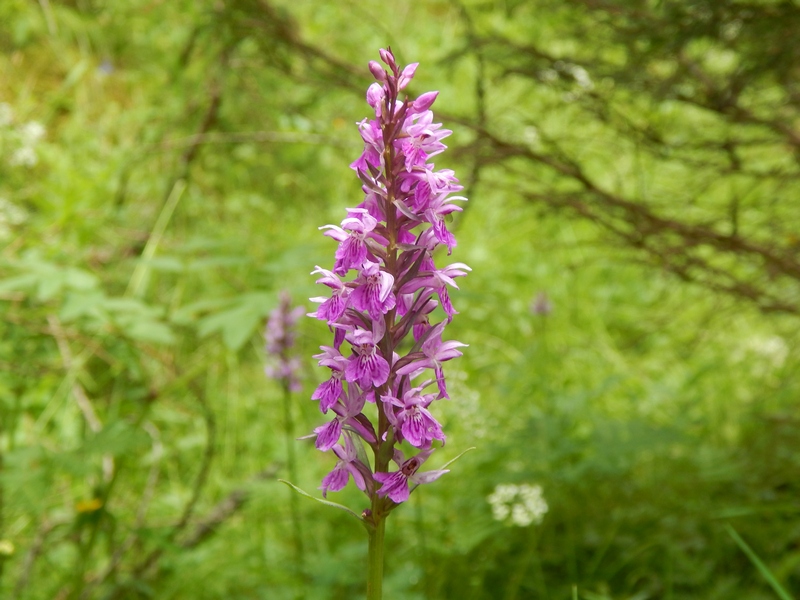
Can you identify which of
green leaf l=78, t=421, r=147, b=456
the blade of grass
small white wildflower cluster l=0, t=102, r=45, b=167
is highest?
small white wildflower cluster l=0, t=102, r=45, b=167

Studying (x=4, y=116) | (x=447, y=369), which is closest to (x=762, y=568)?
(x=447, y=369)

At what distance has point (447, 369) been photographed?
4328mm

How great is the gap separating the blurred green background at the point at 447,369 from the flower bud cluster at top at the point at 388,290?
1086 millimetres

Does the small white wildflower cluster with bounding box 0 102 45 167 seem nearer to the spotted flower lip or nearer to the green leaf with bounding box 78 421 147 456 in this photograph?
the green leaf with bounding box 78 421 147 456

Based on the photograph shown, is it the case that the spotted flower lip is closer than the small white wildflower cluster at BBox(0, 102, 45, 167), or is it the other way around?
the spotted flower lip

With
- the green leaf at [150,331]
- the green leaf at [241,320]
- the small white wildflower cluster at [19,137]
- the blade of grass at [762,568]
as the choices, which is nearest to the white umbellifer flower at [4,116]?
the small white wildflower cluster at [19,137]

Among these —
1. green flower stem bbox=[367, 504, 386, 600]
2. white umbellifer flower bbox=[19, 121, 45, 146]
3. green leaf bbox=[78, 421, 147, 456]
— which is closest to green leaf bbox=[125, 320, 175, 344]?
green leaf bbox=[78, 421, 147, 456]

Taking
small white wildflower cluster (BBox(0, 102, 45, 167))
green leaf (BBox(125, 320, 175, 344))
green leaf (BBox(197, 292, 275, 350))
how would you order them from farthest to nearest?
small white wildflower cluster (BBox(0, 102, 45, 167))
green leaf (BBox(125, 320, 175, 344))
green leaf (BBox(197, 292, 275, 350))

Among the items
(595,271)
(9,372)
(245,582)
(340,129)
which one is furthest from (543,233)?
Answer: (9,372)

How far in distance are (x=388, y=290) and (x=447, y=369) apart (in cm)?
303

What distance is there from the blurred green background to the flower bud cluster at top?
1.09m

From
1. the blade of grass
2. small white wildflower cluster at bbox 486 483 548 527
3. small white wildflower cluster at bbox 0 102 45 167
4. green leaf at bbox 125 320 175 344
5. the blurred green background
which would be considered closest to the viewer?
the blade of grass

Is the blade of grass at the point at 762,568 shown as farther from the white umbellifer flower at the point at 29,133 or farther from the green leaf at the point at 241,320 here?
the white umbellifer flower at the point at 29,133

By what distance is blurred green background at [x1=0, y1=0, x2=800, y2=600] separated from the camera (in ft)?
9.73
